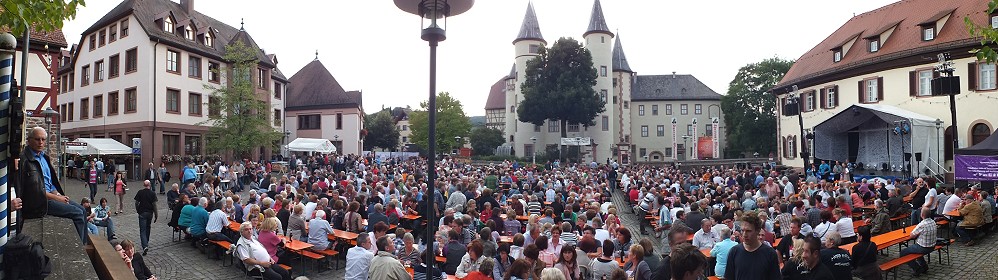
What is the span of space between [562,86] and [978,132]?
109 ft

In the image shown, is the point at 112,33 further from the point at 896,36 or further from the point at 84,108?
the point at 896,36

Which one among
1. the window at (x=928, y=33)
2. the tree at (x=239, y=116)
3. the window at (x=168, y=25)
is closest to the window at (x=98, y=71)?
the window at (x=168, y=25)

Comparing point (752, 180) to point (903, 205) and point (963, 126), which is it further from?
point (963, 126)

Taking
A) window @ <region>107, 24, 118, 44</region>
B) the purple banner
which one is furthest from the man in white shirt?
window @ <region>107, 24, 118, 44</region>

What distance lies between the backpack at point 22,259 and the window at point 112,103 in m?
34.6

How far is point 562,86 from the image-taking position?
56031 mm

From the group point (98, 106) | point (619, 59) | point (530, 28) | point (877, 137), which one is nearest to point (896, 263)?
point (877, 137)

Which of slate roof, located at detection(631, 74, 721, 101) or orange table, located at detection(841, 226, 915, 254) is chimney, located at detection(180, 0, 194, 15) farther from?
slate roof, located at detection(631, 74, 721, 101)

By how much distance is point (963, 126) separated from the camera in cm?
2784

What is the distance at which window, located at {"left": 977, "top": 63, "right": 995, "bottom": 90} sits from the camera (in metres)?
26.7

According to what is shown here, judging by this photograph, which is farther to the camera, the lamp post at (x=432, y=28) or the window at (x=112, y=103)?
the window at (x=112, y=103)

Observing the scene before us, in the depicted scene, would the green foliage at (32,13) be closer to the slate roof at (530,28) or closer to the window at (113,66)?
the window at (113,66)

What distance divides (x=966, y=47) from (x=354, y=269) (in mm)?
31350

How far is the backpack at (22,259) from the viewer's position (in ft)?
13.7
